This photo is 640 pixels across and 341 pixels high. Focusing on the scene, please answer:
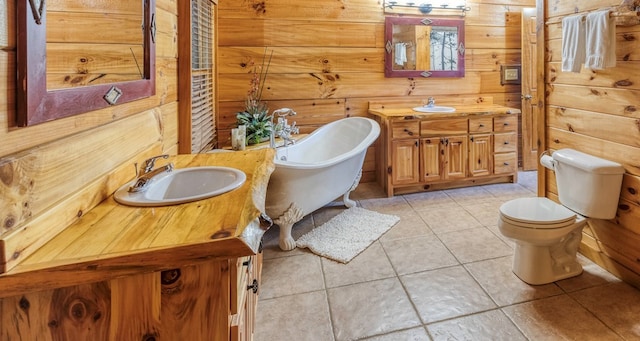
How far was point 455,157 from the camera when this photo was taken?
3791 millimetres

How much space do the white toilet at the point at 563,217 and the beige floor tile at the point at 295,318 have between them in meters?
1.14

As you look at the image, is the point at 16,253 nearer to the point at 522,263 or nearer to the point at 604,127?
the point at 522,263

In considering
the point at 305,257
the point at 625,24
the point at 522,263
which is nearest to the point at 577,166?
the point at 522,263

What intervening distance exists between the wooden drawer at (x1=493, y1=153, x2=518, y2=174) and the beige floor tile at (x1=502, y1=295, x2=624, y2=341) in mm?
2177

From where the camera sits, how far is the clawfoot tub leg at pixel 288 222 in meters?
2.54

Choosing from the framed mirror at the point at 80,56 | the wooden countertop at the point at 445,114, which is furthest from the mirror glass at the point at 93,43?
the wooden countertop at the point at 445,114

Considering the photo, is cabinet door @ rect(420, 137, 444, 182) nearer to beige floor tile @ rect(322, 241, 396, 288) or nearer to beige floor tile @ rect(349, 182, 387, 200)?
beige floor tile @ rect(349, 182, 387, 200)

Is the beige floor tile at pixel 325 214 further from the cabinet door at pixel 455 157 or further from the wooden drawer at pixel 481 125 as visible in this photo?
the wooden drawer at pixel 481 125

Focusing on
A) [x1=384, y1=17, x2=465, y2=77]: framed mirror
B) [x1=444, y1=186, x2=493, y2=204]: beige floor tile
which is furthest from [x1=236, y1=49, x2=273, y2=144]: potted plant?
[x1=444, y1=186, x2=493, y2=204]: beige floor tile

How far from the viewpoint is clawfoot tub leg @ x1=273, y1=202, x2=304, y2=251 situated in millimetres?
2541

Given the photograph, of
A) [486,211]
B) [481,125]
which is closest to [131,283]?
[486,211]

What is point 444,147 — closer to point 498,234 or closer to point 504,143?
point 504,143

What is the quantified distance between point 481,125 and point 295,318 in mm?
2955

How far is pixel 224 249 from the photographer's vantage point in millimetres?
840
